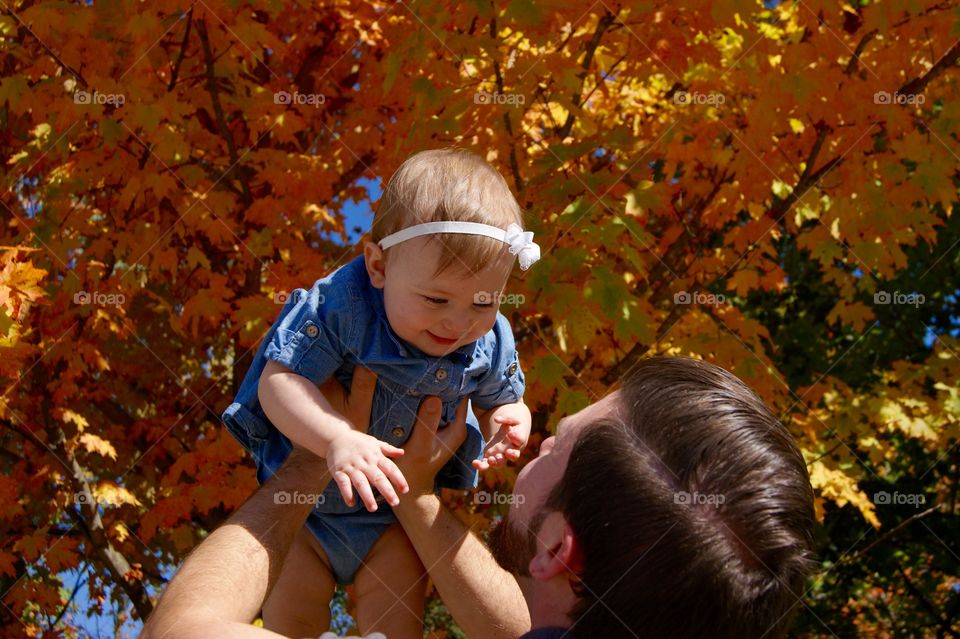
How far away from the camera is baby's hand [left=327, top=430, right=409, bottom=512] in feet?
6.27

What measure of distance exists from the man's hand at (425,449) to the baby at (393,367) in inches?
1.3

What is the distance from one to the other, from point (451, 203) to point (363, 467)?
650 millimetres

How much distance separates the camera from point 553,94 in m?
4.31

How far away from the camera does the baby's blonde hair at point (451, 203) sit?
87.3 inches

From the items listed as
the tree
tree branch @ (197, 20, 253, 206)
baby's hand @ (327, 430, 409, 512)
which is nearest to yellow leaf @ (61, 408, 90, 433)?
the tree

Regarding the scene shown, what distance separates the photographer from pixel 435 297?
2215mm

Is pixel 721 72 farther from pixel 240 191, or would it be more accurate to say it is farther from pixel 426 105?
pixel 240 191

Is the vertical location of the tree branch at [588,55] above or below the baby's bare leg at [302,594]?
above

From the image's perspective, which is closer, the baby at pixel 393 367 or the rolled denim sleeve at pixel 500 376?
the baby at pixel 393 367

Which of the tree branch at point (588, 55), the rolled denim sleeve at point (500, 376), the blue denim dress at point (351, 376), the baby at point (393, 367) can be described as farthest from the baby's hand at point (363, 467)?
the tree branch at point (588, 55)

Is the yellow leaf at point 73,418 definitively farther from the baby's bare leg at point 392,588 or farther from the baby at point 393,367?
the baby's bare leg at point 392,588

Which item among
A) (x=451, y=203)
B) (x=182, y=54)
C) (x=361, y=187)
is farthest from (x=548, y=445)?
(x=361, y=187)

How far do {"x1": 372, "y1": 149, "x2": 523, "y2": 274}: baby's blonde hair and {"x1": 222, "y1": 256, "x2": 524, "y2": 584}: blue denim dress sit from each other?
0.66 ft

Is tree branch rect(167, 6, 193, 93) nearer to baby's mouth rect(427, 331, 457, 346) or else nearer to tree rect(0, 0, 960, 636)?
tree rect(0, 0, 960, 636)
